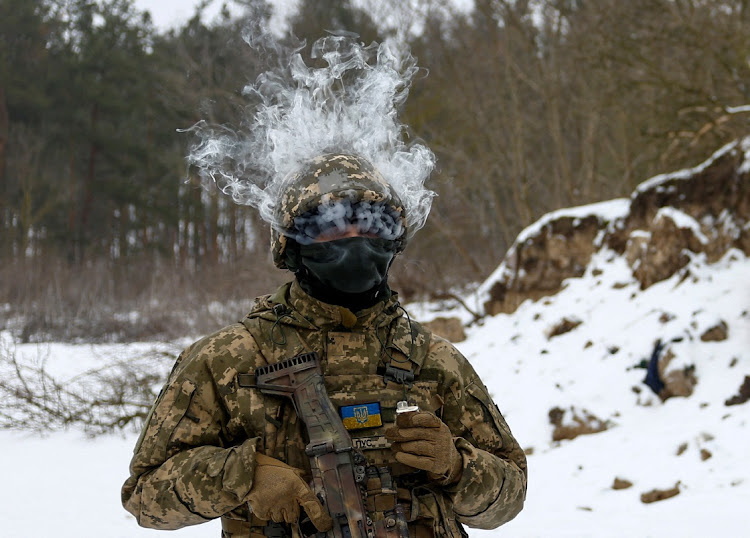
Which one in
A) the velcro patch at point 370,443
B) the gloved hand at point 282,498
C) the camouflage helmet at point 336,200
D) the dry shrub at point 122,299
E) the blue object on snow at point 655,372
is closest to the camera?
the gloved hand at point 282,498

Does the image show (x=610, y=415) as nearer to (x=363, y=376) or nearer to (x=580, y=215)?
(x=580, y=215)

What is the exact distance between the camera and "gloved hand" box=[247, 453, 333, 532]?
5.19 ft

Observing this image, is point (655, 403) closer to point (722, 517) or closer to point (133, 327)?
point (722, 517)

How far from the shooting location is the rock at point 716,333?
246 inches

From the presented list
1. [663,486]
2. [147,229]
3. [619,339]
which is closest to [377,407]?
[663,486]

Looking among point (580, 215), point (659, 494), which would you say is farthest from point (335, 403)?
point (580, 215)

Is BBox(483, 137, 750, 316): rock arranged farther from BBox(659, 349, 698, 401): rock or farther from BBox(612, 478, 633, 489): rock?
BBox(612, 478, 633, 489): rock

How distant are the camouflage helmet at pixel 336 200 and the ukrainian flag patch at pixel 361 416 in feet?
1.56

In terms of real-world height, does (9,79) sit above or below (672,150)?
above

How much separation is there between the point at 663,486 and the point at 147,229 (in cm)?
2080

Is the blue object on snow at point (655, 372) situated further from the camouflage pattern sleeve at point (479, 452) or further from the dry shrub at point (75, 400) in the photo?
the dry shrub at point (75, 400)

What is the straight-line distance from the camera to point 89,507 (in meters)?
5.05

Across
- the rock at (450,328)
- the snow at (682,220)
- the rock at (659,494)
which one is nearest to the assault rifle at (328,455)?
the rock at (659,494)

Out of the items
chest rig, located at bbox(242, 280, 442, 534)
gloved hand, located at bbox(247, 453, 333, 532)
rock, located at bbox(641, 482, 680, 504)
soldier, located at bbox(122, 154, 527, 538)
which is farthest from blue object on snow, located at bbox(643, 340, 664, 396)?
gloved hand, located at bbox(247, 453, 333, 532)
